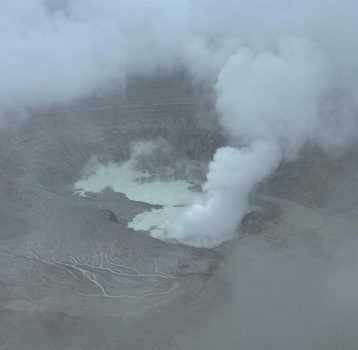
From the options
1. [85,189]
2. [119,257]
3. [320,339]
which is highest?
[85,189]

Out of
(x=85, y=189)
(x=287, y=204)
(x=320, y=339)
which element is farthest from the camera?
(x=85, y=189)

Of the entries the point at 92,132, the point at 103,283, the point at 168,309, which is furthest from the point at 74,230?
the point at 92,132

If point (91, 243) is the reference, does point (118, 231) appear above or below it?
above

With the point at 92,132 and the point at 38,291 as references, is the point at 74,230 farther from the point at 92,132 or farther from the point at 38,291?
the point at 92,132

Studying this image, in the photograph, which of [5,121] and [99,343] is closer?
[99,343]

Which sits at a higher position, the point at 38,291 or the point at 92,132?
the point at 92,132

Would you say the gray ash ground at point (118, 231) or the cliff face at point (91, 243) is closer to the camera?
the cliff face at point (91, 243)

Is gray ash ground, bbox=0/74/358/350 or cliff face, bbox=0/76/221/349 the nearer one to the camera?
cliff face, bbox=0/76/221/349

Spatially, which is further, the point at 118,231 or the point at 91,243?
the point at 118,231

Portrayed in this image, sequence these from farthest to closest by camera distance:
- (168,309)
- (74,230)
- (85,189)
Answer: (85,189)
(74,230)
(168,309)
